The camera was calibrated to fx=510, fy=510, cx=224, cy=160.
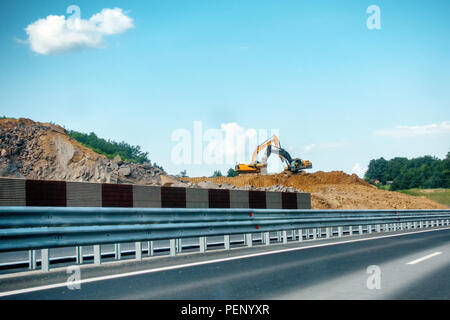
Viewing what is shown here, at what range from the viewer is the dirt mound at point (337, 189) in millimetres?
55909

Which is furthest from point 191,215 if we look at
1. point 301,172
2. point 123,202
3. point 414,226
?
point 301,172

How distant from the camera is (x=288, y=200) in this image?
30828mm

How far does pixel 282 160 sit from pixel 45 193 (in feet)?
153

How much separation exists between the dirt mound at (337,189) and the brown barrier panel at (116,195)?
112ft

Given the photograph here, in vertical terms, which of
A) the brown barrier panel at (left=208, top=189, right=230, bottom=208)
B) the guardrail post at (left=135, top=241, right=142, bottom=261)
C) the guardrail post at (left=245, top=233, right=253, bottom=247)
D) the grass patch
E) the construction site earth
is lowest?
the grass patch

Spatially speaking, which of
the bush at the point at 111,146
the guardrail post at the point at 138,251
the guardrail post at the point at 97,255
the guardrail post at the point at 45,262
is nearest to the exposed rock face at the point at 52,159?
the guardrail post at the point at 138,251

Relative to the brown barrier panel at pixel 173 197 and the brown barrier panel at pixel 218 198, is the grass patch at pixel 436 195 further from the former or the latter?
the brown barrier panel at pixel 173 197

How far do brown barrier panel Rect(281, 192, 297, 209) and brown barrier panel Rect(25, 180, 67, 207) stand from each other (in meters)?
15.7

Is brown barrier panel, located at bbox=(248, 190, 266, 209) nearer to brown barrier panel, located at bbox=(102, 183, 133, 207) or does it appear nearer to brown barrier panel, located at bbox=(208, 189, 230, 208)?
brown barrier panel, located at bbox=(208, 189, 230, 208)

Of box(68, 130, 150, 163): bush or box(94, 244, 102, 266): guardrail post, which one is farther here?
box(68, 130, 150, 163): bush

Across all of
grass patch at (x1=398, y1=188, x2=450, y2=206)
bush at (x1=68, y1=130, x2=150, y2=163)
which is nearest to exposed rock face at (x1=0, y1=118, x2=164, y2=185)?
bush at (x1=68, y1=130, x2=150, y2=163)

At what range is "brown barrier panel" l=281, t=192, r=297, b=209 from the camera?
30.2 metres
